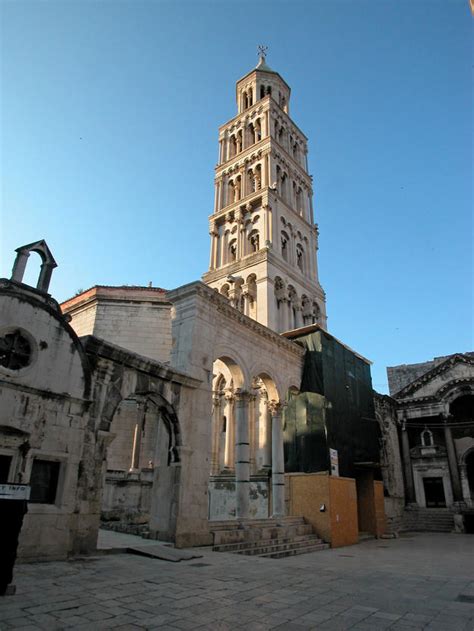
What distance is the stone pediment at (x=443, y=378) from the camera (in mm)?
30531

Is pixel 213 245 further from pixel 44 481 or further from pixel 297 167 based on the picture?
pixel 44 481

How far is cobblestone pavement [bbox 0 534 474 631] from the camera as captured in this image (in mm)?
5148

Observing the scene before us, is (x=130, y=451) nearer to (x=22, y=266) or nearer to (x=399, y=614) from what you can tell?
(x=22, y=266)

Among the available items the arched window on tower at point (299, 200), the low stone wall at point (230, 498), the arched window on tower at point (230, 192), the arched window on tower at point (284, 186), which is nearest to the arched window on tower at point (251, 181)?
the arched window on tower at point (230, 192)

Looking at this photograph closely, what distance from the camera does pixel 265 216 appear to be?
101 ft

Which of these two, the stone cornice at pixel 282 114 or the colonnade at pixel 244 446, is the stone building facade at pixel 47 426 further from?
the stone cornice at pixel 282 114

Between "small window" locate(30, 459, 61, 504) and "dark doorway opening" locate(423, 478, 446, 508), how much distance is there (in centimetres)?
2950

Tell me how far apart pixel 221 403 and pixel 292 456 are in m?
6.48

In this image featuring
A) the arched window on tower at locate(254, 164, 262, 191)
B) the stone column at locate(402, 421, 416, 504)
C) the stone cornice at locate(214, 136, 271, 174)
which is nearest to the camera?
the stone column at locate(402, 421, 416, 504)

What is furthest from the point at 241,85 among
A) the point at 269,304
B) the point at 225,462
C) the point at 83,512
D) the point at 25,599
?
the point at 25,599

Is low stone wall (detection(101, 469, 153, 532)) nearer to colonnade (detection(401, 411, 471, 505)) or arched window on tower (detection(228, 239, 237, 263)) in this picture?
arched window on tower (detection(228, 239, 237, 263))

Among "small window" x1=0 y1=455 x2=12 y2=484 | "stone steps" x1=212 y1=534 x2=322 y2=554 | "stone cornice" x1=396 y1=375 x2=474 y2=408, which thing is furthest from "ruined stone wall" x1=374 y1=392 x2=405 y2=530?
"small window" x1=0 y1=455 x2=12 y2=484

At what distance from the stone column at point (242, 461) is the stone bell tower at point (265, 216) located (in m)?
11.0

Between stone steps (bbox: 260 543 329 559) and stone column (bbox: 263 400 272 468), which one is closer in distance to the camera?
stone steps (bbox: 260 543 329 559)
